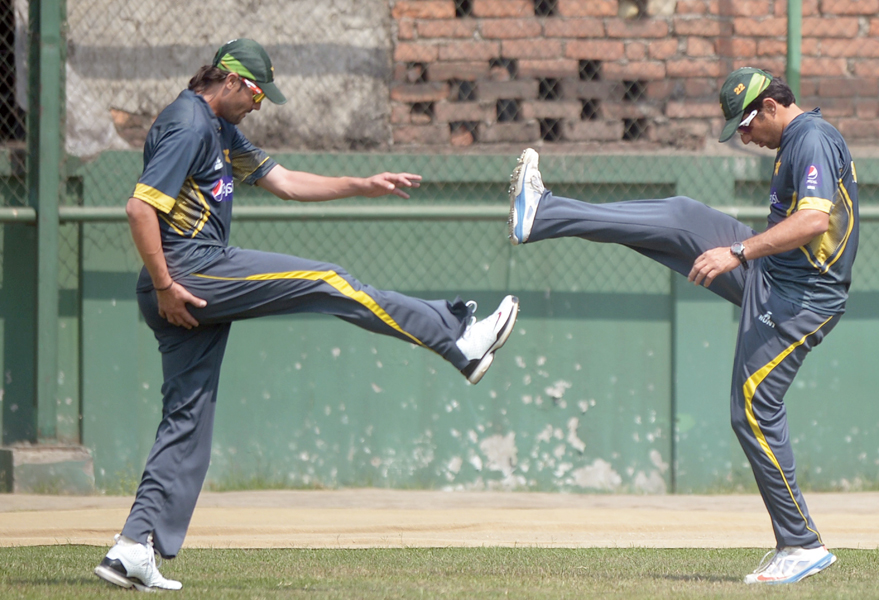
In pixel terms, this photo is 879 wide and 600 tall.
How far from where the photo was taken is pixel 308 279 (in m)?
4.09

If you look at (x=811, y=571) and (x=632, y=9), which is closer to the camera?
(x=811, y=571)

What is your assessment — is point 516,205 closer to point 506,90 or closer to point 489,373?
point 489,373

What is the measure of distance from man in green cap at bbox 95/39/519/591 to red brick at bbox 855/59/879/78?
513cm

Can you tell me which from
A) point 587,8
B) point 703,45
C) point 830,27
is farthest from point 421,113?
point 830,27

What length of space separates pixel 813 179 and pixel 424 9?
14.7 feet

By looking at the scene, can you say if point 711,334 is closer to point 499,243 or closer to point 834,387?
point 834,387

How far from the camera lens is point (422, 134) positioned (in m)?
8.09

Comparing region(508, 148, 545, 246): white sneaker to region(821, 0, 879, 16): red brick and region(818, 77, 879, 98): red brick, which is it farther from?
region(821, 0, 879, 16): red brick

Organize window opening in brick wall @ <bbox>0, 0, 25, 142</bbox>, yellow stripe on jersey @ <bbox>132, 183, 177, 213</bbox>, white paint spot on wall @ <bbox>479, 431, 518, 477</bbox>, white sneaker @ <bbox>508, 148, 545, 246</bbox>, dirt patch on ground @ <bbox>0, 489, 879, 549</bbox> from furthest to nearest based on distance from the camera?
1. window opening in brick wall @ <bbox>0, 0, 25, 142</bbox>
2. white paint spot on wall @ <bbox>479, 431, 518, 477</bbox>
3. dirt patch on ground @ <bbox>0, 489, 879, 549</bbox>
4. white sneaker @ <bbox>508, 148, 545, 246</bbox>
5. yellow stripe on jersey @ <bbox>132, 183, 177, 213</bbox>

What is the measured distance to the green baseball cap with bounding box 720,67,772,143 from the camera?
442 centimetres

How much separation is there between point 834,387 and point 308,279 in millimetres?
5081

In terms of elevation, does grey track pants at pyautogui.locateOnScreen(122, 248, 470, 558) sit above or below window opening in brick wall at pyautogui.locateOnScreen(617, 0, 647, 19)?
below

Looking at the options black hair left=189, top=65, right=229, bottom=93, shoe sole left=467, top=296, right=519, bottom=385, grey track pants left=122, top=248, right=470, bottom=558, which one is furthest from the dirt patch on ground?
black hair left=189, top=65, right=229, bottom=93

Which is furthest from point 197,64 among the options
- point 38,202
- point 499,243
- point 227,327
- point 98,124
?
point 227,327
